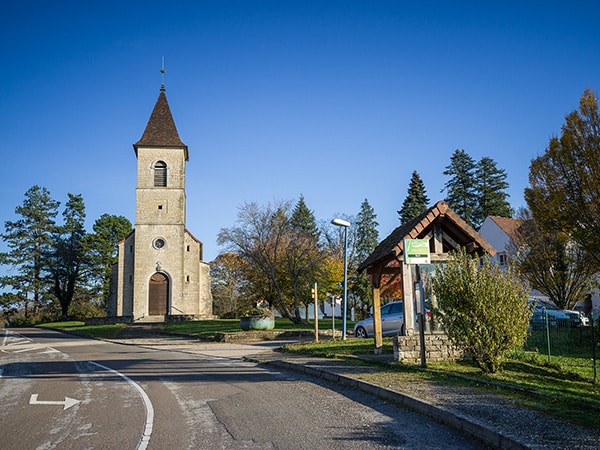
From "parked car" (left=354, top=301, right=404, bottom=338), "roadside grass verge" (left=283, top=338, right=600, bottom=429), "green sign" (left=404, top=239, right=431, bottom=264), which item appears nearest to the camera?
"roadside grass verge" (left=283, top=338, right=600, bottom=429)

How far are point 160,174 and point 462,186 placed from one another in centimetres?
3804

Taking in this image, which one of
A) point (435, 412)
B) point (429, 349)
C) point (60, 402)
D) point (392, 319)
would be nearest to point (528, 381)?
point (429, 349)

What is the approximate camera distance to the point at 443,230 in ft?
45.3

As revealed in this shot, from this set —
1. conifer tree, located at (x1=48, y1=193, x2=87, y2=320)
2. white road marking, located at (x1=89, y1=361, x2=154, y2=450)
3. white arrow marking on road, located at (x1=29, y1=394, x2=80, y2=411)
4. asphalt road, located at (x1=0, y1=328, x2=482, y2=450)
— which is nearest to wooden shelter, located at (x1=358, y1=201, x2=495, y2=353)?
asphalt road, located at (x1=0, y1=328, x2=482, y2=450)

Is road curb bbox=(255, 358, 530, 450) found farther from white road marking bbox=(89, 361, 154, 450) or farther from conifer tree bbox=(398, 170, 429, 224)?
conifer tree bbox=(398, 170, 429, 224)

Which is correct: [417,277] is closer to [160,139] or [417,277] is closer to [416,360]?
[416,360]

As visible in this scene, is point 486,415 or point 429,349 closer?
point 486,415

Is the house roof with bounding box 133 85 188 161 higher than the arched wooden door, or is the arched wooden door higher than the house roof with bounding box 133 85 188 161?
the house roof with bounding box 133 85 188 161

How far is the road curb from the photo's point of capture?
17.5ft

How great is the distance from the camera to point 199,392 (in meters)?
9.42

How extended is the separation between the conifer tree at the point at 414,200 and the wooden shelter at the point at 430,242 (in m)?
44.1

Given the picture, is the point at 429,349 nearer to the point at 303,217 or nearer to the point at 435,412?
the point at 435,412

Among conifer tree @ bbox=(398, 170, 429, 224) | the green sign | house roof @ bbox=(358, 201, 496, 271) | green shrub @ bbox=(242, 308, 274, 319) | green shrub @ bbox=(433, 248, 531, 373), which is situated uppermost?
conifer tree @ bbox=(398, 170, 429, 224)

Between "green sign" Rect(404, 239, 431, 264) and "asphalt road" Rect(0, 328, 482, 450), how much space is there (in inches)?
148
